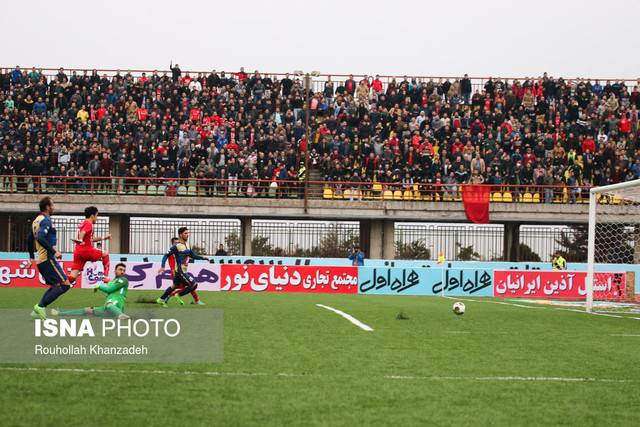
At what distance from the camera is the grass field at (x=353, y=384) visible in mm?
6645

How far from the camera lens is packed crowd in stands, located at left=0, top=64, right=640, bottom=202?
3956 cm

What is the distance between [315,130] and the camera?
1642 inches

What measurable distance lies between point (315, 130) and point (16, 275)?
51.6 ft

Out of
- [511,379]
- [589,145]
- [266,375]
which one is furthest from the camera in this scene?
[589,145]

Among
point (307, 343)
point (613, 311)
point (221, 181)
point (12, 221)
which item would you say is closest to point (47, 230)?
point (307, 343)

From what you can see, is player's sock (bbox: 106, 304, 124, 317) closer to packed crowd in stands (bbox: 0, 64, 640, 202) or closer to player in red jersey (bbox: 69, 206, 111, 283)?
player in red jersey (bbox: 69, 206, 111, 283)

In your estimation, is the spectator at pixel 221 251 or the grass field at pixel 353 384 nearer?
the grass field at pixel 353 384

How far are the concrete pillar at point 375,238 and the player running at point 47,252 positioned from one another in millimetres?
28955

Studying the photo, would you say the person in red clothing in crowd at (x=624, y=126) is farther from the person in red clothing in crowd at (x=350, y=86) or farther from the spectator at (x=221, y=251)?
the spectator at (x=221, y=251)

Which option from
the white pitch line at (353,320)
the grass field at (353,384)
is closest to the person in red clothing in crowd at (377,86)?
the white pitch line at (353,320)

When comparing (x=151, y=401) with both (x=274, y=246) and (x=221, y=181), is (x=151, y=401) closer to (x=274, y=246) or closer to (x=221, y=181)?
(x=221, y=181)

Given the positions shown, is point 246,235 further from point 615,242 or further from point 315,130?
point 615,242

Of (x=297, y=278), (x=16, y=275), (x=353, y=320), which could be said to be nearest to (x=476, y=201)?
(x=297, y=278)

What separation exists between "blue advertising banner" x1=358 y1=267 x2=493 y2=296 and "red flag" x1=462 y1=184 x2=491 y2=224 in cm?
732
